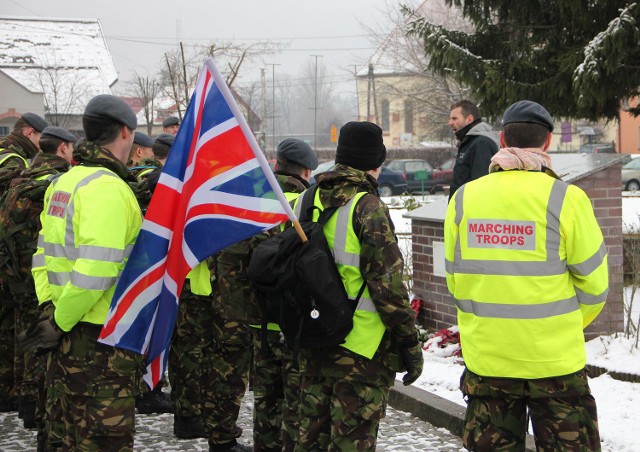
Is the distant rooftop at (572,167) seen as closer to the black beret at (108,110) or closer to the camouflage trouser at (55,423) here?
the black beret at (108,110)

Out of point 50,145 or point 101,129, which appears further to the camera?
point 50,145

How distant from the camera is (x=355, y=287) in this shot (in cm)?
379

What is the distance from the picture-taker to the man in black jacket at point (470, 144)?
22.4ft

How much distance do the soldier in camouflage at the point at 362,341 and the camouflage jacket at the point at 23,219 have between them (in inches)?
108

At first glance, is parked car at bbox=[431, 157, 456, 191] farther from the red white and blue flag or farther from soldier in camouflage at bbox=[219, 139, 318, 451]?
the red white and blue flag

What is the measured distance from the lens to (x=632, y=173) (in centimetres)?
3566

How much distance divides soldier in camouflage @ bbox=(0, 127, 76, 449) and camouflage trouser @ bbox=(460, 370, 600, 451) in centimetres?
334

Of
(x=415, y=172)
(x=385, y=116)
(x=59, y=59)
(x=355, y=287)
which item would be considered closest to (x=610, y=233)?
(x=355, y=287)

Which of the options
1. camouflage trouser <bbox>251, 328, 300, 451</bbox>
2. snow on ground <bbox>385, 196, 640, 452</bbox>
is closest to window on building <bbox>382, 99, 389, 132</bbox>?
snow on ground <bbox>385, 196, 640, 452</bbox>

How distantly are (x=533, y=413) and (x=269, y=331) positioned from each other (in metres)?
1.58

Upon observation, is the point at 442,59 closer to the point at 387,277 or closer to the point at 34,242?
the point at 34,242

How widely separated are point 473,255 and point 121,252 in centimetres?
159

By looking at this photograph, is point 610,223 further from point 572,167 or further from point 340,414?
point 340,414

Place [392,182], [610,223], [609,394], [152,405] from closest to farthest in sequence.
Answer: [609,394]
[152,405]
[610,223]
[392,182]
